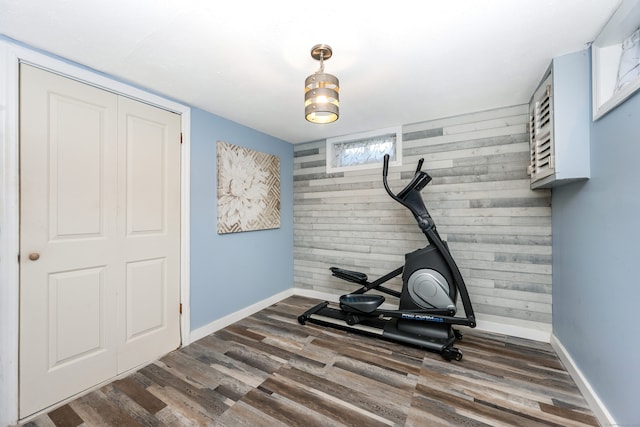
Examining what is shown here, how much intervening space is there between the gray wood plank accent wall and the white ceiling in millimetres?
498

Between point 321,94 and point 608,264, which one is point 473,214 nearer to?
point 608,264

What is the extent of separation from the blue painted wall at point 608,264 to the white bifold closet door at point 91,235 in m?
3.07

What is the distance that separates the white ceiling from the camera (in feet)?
4.35

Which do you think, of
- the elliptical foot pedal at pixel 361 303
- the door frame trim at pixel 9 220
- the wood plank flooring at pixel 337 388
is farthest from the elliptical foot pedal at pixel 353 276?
the door frame trim at pixel 9 220

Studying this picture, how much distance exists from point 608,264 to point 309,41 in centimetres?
217

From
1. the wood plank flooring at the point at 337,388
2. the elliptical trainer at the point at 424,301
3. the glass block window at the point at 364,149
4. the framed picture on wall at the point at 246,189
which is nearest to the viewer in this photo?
the wood plank flooring at the point at 337,388

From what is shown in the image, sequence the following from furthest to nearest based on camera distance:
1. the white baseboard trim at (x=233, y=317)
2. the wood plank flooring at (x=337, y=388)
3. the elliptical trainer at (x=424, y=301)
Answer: the white baseboard trim at (x=233, y=317)
the elliptical trainer at (x=424, y=301)
the wood plank flooring at (x=337, y=388)

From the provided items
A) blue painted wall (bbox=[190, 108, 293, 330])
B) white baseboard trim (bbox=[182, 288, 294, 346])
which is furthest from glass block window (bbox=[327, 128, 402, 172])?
white baseboard trim (bbox=[182, 288, 294, 346])

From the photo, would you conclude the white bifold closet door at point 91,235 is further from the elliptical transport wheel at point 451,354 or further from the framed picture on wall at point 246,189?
the elliptical transport wheel at point 451,354

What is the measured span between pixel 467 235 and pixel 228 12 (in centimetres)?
278

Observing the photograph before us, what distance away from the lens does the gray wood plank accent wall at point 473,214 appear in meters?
2.49

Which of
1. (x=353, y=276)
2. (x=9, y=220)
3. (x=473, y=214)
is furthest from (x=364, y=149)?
(x=9, y=220)

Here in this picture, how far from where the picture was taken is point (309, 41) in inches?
61.6

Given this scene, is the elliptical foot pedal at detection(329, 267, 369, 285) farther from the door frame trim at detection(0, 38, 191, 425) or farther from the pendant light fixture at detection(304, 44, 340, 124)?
the door frame trim at detection(0, 38, 191, 425)
